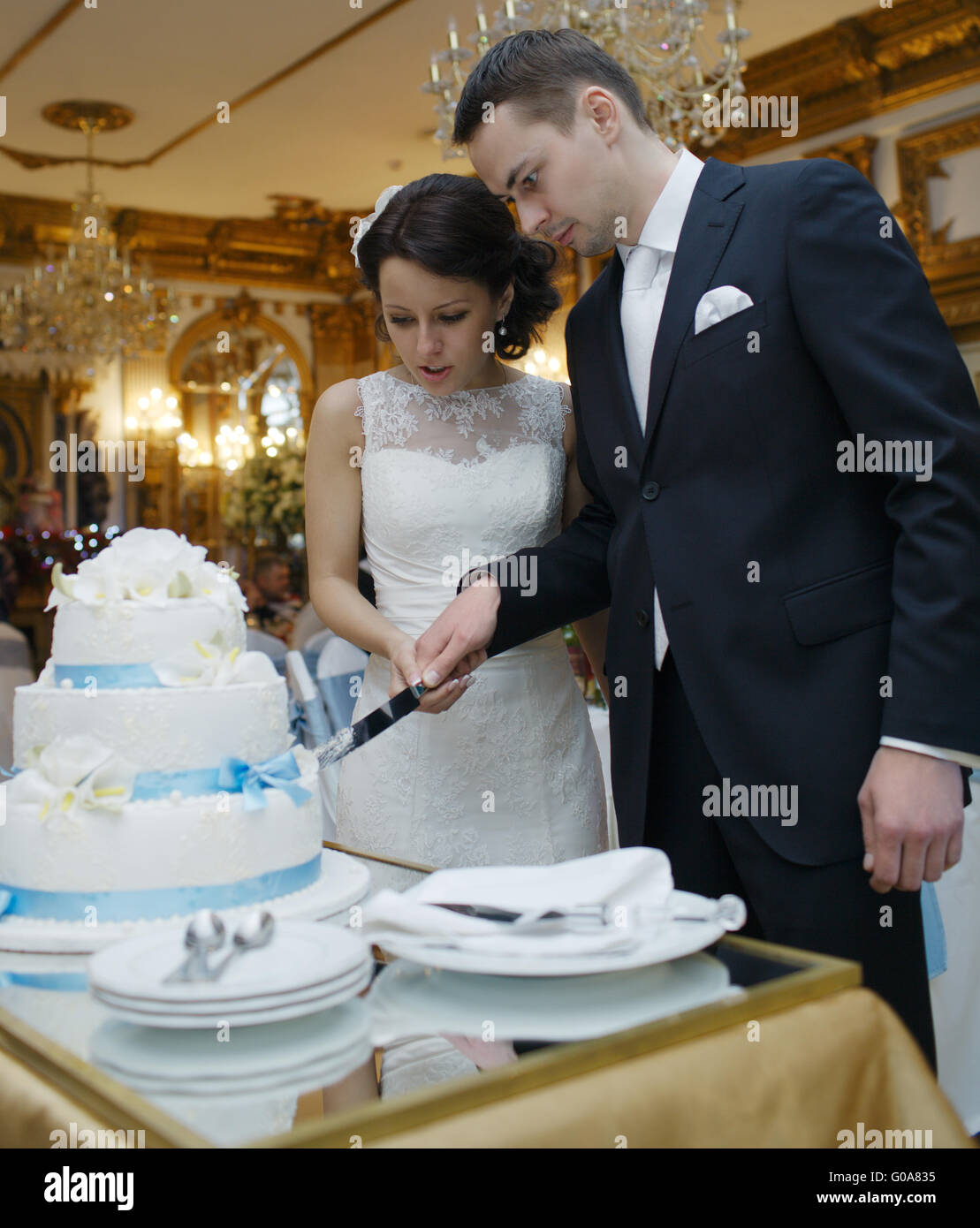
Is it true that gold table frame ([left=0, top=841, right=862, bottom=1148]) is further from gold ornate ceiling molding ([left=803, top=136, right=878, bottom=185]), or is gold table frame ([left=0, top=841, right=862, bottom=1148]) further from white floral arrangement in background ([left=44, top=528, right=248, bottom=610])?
Answer: gold ornate ceiling molding ([left=803, top=136, right=878, bottom=185])

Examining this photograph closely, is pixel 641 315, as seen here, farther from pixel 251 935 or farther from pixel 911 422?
pixel 251 935

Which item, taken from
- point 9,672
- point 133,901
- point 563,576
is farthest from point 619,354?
point 9,672

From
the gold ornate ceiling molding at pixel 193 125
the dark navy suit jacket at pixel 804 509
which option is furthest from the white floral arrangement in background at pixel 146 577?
the gold ornate ceiling molding at pixel 193 125

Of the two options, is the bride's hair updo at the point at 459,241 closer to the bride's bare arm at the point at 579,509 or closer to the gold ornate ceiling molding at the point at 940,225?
the bride's bare arm at the point at 579,509

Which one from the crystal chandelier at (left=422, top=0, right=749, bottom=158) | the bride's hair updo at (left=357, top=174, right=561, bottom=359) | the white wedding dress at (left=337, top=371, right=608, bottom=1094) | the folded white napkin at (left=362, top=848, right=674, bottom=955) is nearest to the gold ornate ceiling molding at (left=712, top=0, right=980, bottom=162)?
the crystal chandelier at (left=422, top=0, right=749, bottom=158)

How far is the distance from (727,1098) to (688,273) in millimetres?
1163

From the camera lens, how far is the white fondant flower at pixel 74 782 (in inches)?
52.4

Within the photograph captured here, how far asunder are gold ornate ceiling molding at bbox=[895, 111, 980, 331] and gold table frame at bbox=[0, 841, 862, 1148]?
21.4 ft

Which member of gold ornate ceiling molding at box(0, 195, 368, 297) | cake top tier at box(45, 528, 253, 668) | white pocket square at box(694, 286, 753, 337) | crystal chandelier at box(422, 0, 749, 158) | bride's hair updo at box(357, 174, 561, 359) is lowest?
cake top tier at box(45, 528, 253, 668)

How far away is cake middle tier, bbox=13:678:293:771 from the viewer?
4.54 ft

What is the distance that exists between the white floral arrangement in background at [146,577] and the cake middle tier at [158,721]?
125 millimetres

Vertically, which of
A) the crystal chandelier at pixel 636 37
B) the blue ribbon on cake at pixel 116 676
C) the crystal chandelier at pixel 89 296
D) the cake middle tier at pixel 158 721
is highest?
the crystal chandelier at pixel 89 296

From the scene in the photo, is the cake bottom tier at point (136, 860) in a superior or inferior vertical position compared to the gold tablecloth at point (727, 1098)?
superior

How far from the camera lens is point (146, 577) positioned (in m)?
1.51
